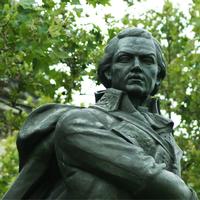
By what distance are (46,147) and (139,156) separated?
63 cm

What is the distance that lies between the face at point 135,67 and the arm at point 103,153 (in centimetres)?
36

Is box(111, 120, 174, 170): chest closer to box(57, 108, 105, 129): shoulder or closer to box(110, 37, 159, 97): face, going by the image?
box(57, 108, 105, 129): shoulder

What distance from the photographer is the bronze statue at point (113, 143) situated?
4773mm

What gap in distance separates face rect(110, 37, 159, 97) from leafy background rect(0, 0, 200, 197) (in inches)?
181

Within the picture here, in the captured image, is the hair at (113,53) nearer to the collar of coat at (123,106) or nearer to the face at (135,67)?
the face at (135,67)

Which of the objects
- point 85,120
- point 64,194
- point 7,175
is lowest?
point 7,175

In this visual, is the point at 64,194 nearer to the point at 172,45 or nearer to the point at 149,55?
the point at 149,55

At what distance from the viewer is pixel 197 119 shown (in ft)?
47.3

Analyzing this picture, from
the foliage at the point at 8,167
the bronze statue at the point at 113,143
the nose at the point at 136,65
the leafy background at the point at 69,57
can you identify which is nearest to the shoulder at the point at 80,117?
the bronze statue at the point at 113,143

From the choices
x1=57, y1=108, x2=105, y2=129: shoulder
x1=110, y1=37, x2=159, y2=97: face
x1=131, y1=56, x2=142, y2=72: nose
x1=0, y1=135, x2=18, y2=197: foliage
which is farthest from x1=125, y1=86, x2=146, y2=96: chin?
x1=0, y1=135, x2=18, y2=197: foliage

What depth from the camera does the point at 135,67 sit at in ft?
17.2

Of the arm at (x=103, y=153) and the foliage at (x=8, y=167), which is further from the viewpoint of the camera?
the foliage at (x=8, y=167)

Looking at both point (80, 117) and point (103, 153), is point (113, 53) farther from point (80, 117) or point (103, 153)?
point (103, 153)

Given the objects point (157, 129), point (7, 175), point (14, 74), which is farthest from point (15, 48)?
point (157, 129)
